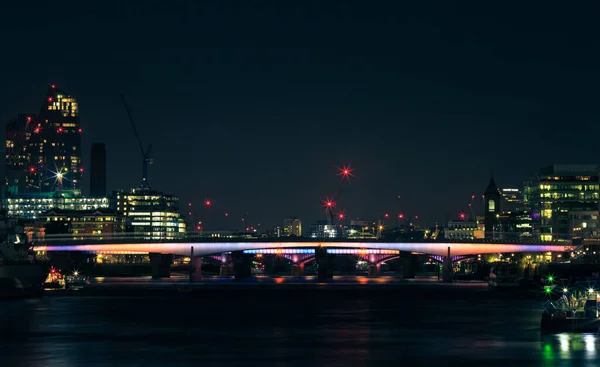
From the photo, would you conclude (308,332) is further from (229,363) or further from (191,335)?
(229,363)

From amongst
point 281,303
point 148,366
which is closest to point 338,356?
point 148,366

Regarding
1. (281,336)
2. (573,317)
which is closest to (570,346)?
(573,317)

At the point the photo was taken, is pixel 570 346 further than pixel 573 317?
No

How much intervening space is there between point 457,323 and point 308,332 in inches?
827

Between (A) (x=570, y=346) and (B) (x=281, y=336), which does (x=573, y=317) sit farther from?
(B) (x=281, y=336)

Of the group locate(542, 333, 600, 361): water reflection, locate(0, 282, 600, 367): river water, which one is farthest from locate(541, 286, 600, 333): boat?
locate(542, 333, 600, 361): water reflection

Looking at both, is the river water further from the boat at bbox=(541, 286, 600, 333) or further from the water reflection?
the boat at bbox=(541, 286, 600, 333)

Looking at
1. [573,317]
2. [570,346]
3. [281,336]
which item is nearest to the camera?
[570,346]

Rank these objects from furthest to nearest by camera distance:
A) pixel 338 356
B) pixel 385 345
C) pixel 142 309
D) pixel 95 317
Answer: pixel 142 309
pixel 95 317
pixel 385 345
pixel 338 356

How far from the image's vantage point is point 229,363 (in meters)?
88.3

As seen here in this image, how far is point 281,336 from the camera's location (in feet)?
372

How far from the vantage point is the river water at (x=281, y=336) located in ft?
299

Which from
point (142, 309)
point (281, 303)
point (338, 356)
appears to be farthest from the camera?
point (281, 303)

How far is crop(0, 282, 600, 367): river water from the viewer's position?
91.2 m
